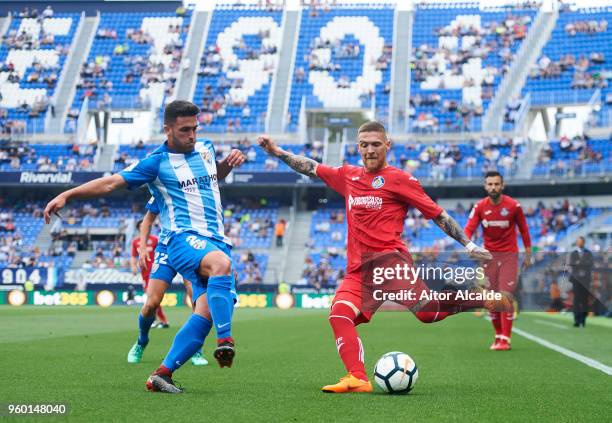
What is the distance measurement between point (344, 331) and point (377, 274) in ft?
1.99

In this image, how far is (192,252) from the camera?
25.0 ft

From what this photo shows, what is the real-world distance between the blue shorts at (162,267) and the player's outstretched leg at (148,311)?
4.4 inches

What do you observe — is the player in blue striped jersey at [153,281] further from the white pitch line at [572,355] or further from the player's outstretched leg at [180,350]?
the white pitch line at [572,355]

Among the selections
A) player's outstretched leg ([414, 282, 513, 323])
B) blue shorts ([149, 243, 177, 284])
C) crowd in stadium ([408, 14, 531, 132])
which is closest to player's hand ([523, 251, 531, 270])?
player's outstretched leg ([414, 282, 513, 323])

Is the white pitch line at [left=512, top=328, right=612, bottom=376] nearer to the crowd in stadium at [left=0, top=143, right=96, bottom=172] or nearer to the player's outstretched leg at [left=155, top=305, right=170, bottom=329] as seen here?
the player's outstretched leg at [left=155, top=305, right=170, bottom=329]

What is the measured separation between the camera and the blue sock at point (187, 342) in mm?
7406

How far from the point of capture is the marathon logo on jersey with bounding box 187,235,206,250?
7.61 meters

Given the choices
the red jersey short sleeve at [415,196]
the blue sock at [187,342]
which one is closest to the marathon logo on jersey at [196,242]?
the blue sock at [187,342]

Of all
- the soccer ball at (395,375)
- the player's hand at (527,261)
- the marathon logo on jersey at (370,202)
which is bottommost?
the soccer ball at (395,375)

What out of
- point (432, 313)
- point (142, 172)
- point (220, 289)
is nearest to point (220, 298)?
point (220, 289)

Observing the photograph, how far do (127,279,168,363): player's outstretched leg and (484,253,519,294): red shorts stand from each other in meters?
3.13

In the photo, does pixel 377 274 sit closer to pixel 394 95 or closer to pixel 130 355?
pixel 130 355

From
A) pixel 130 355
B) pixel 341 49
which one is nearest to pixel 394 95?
pixel 341 49

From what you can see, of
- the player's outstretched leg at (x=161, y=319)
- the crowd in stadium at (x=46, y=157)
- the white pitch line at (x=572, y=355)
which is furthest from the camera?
the crowd in stadium at (x=46, y=157)
